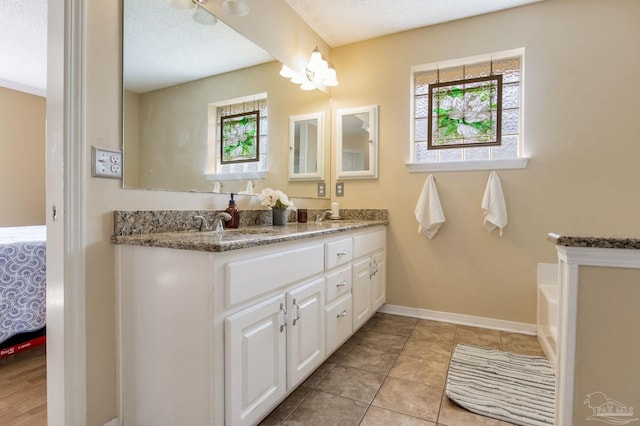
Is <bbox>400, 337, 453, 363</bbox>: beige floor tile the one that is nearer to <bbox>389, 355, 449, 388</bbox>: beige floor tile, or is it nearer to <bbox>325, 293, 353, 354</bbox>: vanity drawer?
<bbox>389, 355, 449, 388</bbox>: beige floor tile

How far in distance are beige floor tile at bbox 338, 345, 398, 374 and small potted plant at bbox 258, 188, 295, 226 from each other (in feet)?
3.09

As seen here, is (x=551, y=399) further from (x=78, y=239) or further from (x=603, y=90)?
(x=78, y=239)

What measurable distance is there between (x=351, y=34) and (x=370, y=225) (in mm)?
1709

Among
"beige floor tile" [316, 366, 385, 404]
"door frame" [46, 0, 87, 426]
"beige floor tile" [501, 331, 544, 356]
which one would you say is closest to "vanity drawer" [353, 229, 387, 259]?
"beige floor tile" [316, 366, 385, 404]

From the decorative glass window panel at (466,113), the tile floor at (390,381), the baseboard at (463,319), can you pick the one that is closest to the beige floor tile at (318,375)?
the tile floor at (390,381)

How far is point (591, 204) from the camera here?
2205 millimetres

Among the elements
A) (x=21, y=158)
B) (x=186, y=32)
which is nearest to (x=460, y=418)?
(x=186, y=32)

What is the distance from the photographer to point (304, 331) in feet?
5.04

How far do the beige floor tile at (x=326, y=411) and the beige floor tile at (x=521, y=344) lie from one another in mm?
1248

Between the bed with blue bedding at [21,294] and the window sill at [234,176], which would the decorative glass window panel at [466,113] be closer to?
the window sill at [234,176]

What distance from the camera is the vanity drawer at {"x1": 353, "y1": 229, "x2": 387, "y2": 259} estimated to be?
Result: 7.13 feet

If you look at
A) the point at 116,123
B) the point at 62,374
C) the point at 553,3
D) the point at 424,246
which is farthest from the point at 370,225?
the point at 553,3

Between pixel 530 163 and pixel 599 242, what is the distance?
168cm

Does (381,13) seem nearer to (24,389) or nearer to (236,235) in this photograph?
(236,235)
